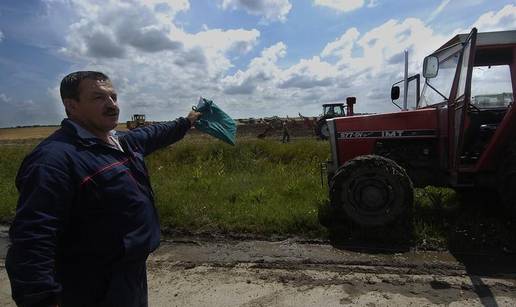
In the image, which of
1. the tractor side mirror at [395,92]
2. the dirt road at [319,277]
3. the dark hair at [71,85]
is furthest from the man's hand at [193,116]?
the tractor side mirror at [395,92]

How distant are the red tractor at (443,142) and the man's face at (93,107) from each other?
12.7 ft

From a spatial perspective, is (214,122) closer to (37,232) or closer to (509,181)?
(37,232)

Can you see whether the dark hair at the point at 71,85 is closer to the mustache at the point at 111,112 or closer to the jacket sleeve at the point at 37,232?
the mustache at the point at 111,112

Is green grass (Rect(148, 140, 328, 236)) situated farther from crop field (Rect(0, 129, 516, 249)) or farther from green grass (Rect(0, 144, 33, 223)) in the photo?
green grass (Rect(0, 144, 33, 223))

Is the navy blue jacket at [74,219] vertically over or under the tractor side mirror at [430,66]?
under

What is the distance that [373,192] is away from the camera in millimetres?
5488

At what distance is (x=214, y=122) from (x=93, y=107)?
4.36 feet

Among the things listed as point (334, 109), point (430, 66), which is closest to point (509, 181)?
point (430, 66)

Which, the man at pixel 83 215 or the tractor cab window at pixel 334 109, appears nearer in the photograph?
the man at pixel 83 215

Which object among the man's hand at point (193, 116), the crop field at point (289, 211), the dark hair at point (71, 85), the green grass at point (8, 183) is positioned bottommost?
the crop field at point (289, 211)

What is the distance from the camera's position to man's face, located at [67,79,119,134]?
6.93 feet

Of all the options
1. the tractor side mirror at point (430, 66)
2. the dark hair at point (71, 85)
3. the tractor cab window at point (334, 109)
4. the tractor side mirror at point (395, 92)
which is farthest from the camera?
the tractor cab window at point (334, 109)

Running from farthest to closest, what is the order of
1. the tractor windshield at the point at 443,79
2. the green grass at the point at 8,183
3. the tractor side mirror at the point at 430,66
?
the green grass at the point at 8,183 → the tractor side mirror at the point at 430,66 → the tractor windshield at the point at 443,79

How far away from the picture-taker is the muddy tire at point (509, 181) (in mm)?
5116
